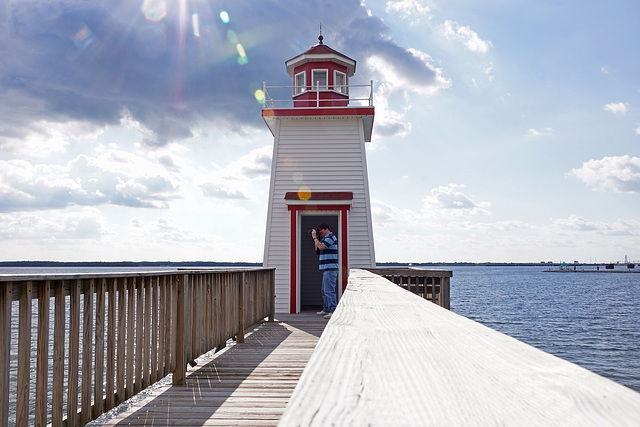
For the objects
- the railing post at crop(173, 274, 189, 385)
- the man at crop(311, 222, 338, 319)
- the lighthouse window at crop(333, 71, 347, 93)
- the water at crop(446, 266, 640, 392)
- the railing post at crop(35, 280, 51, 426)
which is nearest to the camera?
the railing post at crop(35, 280, 51, 426)

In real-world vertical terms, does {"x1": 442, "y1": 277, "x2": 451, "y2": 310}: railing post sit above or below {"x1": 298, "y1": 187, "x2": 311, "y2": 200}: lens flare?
below

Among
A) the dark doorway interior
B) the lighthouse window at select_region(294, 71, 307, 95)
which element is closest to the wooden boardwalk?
the dark doorway interior

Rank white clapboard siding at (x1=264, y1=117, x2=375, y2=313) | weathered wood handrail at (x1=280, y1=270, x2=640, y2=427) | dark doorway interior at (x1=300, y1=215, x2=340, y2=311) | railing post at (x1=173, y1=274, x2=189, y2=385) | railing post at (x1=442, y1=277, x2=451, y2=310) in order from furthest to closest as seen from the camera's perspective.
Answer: dark doorway interior at (x1=300, y1=215, x2=340, y2=311)
white clapboard siding at (x1=264, y1=117, x2=375, y2=313)
railing post at (x1=442, y1=277, x2=451, y2=310)
railing post at (x1=173, y1=274, x2=189, y2=385)
weathered wood handrail at (x1=280, y1=270, x2=640, y2=427)

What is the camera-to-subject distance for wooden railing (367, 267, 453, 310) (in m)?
6.84

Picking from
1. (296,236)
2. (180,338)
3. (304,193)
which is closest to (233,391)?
(180,338)

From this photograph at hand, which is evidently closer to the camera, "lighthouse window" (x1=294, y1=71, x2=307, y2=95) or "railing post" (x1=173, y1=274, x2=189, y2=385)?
"railing post" (x1=173, y1=274, x2=189, y2=385)

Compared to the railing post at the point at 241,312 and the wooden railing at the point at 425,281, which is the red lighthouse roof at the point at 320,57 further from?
the railing post at the point at 241,312

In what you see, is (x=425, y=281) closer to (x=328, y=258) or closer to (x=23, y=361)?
(x=328, y=258)

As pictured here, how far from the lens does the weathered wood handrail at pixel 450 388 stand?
579mm

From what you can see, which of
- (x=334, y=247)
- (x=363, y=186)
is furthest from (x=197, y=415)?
(x=363, y=186)

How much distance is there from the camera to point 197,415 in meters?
3.55

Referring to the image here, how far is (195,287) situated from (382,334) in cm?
407

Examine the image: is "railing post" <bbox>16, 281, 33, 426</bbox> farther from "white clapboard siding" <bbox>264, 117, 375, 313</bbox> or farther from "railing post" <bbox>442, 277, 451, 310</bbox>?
"white clapboard siding" <bbox>264, 117, 375, 313</bbox>

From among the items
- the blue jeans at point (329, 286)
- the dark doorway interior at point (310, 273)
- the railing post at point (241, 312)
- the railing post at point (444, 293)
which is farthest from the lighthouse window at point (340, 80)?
the railing post at point (241, 312)
